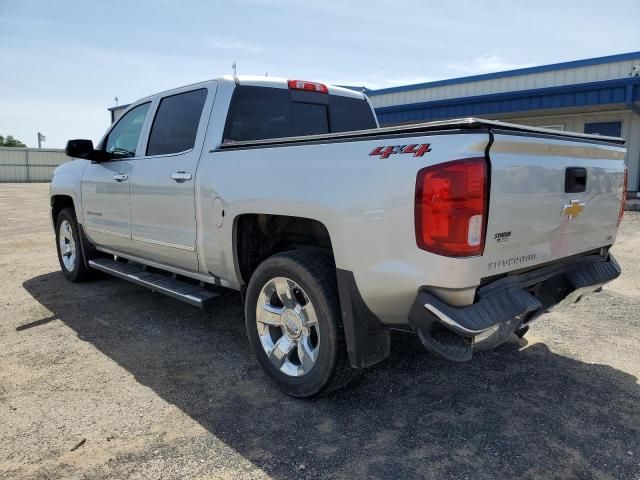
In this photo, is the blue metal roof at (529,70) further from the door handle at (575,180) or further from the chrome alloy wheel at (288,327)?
the chrome alloy wheel at (288,327)

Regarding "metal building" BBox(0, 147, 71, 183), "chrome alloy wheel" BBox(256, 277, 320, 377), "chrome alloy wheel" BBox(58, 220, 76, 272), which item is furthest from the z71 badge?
"metal building" BBox(0, 147, 71, 183)

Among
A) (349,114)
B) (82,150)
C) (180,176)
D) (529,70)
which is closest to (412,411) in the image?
(180,176)

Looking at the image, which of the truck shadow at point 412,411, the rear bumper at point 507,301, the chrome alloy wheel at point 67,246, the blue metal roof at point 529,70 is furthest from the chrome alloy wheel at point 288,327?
the blue metal roof at point 529,70

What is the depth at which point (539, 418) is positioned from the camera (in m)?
2.98

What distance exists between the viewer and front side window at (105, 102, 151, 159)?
482 centimetres

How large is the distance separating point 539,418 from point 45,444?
2.76 meters

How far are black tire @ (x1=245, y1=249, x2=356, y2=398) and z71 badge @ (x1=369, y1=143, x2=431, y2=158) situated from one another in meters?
0.79

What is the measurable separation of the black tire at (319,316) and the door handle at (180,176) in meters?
1.05

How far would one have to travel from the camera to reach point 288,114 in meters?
4.40

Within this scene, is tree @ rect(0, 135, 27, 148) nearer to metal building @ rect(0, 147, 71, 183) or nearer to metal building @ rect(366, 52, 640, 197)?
metal building @ rect(0, 147, 71, 183)

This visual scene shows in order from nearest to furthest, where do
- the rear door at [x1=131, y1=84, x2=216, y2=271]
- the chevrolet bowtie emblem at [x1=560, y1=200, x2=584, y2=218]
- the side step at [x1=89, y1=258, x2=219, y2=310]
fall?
the chevrolet bowtie emblem at [x1=560, y1=200, x2=584, y2=218] < the side step at [x1=89, y1=258, x2=219, y2=310] < the rear door at [x1=131, y1=84, x2=216, y2=271]

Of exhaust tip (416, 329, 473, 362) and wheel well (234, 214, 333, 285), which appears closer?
exhaust tip (416, 329, 473, 362)

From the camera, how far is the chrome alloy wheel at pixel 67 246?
617 cm

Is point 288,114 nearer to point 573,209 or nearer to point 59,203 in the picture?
point 573,209
